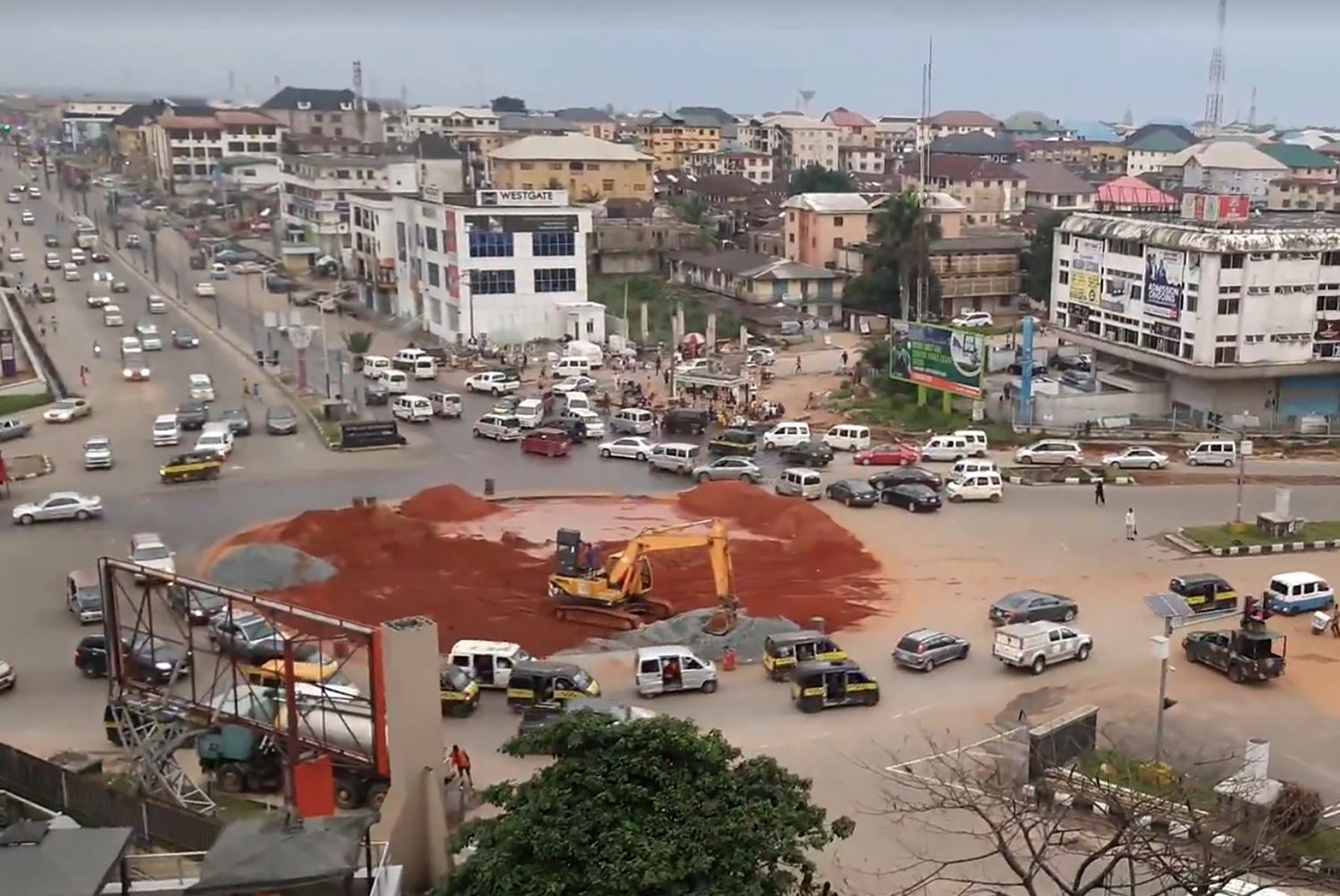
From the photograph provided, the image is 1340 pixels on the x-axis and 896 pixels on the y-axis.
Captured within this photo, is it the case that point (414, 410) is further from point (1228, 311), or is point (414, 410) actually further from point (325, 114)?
point (325, 114)

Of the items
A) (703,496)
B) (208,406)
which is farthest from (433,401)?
(703,496)

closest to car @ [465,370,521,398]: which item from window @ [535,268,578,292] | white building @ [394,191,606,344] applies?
white building @ [394,191,606,344]

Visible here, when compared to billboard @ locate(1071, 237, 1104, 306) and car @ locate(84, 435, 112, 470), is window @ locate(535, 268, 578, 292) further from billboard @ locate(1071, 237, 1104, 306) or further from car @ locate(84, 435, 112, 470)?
car @ locate(84, 435, 112, 470)

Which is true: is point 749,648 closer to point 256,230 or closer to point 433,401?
point 433,401

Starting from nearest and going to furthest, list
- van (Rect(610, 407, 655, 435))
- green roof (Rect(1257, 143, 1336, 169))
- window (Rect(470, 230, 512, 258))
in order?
van (Rect(610, 407, 655, 435)) < window (Rect(470, 230, 512, 258)) < green roof (Rect(1257, 143, 1336, 169))

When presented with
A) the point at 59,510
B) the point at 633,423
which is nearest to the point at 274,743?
the point at 59,510
